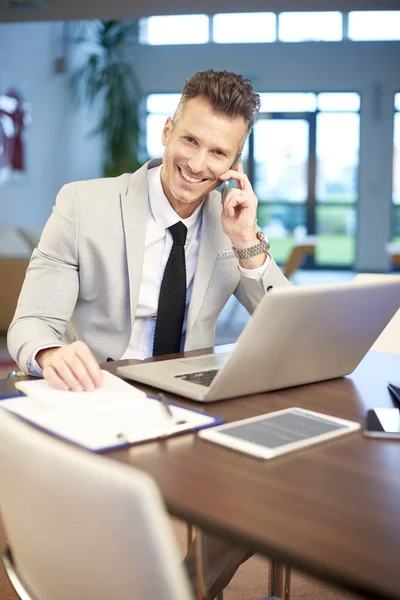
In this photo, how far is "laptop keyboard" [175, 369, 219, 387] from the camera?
1356 mm

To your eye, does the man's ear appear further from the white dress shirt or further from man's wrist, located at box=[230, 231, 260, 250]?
man's wrist, located at box=[230, 231, 260, 250]

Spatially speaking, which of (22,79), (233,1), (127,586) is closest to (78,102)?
(22,79)

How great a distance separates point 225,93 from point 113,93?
923 cm

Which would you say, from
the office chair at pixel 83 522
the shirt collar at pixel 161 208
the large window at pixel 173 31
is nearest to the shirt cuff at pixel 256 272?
the shirt collar at pixel 161 208

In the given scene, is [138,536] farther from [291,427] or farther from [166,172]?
[166,172]

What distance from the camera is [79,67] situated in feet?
35.6

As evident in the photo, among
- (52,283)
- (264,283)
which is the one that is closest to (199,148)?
(264,283)

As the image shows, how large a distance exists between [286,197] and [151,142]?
253cm

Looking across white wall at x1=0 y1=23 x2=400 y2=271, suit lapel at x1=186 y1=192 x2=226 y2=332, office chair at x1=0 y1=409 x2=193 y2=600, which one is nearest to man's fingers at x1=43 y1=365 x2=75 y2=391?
office chair at x1=0 y1=409 x2=193 y2=600

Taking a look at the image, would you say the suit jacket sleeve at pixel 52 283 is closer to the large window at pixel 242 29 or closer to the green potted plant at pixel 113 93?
the green potted plant at pixel 113 93

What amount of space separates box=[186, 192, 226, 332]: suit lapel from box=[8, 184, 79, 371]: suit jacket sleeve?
0.32 metres

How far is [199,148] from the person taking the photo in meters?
1.92

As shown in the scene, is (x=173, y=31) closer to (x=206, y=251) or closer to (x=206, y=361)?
(x=206, y=251)

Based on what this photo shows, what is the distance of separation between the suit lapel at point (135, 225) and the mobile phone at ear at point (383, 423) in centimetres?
82
